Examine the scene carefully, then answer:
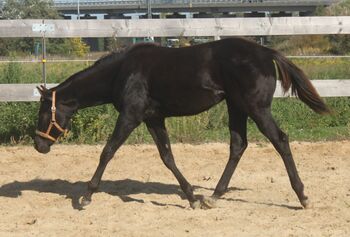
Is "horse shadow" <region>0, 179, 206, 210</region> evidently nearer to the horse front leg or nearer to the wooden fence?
the horse front leg

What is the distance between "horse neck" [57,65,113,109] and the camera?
19.5 ft

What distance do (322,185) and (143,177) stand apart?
212 centimetres

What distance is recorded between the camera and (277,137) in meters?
5.44

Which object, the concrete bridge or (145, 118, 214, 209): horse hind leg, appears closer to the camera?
(145, 118, 214, 209): horse hind leg

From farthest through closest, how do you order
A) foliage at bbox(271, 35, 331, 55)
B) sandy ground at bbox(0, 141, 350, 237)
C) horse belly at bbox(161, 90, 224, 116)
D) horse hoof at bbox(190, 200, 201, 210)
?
foliage at bbox(271, 35, 331, 55) < horse hoof at bbox(190, 200, 201, 210) < horse belly at bbox(161, 90, 224, 116) < sandy ground at bbox(0, 141, 350, 237)

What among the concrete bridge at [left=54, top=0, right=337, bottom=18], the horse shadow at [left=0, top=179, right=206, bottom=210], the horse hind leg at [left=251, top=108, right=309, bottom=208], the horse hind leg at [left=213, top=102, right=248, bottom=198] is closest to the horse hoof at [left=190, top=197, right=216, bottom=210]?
the horse hind leg at [left=213, top=102, right=248, bottom=198]

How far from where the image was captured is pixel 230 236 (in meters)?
4.61

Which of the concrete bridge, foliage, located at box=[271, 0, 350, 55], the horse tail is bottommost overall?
the concrete bridge

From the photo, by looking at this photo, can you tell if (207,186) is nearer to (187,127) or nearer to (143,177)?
(143,177)

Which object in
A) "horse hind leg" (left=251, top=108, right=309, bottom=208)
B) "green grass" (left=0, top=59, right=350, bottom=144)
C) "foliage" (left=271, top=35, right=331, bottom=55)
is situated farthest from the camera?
"foliage" (left=271, top=35, right=331, bottom=55)

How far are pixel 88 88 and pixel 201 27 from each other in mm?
3482

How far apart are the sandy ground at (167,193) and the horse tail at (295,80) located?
1.02 m

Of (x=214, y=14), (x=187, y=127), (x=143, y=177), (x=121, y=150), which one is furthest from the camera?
(x=214, y=14)

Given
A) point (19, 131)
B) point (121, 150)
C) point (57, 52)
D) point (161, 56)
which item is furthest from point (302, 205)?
point (57, 52)
